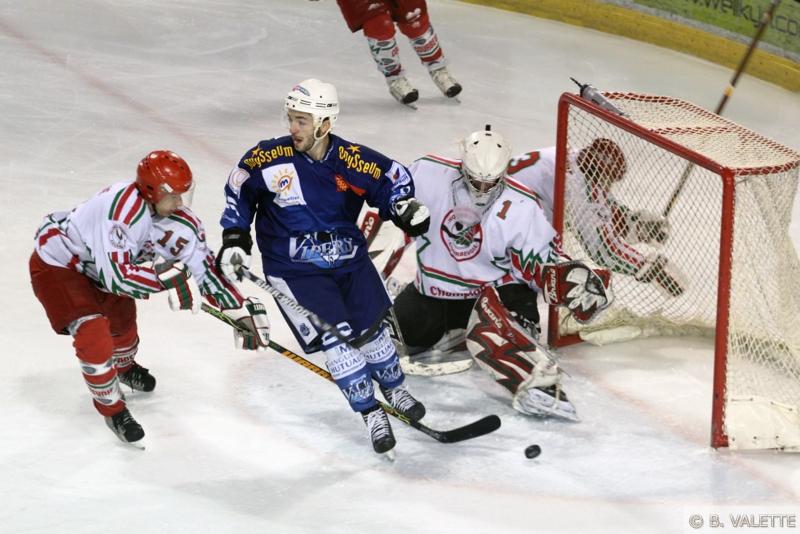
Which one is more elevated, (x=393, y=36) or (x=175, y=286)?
(x=175, y=286)

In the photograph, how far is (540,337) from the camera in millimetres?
4355

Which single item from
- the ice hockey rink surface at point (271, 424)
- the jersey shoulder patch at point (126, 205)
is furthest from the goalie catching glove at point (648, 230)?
the jersey shoulder patch at point (126, 205)

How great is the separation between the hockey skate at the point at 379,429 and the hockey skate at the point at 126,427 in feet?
1.94

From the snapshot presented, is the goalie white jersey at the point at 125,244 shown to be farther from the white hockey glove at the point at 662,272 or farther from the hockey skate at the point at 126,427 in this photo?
the white hockey glove at the point at 662,272

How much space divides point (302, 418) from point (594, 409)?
835 mm

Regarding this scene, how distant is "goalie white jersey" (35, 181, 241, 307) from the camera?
3.41 metres

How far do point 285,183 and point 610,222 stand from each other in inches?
45.0

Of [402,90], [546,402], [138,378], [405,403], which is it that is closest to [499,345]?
[546,402]

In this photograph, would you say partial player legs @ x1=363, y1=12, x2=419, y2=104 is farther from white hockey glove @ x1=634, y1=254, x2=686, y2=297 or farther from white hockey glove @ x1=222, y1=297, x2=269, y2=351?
white hockey glove @ x1=222, y1=297, x2=269, y2=351

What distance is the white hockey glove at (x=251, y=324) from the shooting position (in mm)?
3578

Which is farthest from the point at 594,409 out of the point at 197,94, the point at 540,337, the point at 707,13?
the point at 707,13

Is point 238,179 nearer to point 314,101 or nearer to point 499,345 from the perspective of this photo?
point 314,101

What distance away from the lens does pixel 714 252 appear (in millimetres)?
4559

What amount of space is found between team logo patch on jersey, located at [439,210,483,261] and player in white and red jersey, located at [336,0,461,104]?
2.38 m
